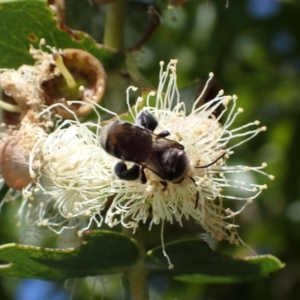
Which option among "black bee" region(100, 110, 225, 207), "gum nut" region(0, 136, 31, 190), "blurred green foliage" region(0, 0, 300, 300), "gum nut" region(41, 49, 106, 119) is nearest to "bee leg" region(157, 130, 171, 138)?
"black bee" region(100, 110, 225, 207)

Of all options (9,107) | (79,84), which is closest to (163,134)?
(79,84)

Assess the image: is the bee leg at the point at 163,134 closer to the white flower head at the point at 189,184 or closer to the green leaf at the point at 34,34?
the white flower head at the point at 189,184

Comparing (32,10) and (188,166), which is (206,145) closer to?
(188,166)

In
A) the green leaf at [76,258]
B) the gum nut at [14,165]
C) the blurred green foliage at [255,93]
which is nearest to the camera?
the green leaf at [76,258]

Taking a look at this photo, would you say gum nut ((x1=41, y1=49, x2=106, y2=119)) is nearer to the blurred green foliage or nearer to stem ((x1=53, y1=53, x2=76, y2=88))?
stem ((x1=53, y1=53, x2=76, y2=88))

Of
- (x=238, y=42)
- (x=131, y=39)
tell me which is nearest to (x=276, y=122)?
(x=238, y=42)

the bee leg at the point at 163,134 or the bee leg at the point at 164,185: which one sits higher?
the bee leg at the point at 163,134

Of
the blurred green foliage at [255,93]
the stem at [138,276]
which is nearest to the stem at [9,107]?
the stem at [138,276]
